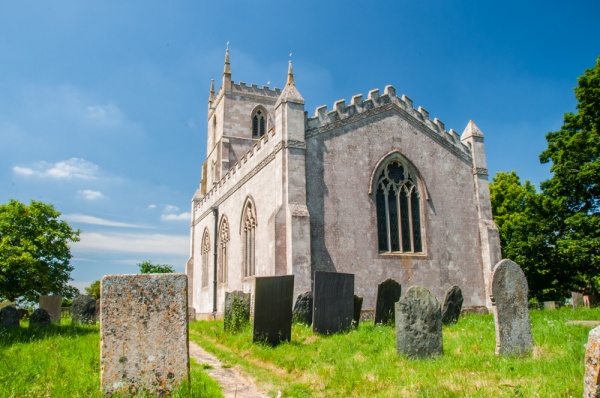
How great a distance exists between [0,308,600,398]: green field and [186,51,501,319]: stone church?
19.6 feet

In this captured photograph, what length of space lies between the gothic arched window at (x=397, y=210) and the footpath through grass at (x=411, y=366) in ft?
22.9

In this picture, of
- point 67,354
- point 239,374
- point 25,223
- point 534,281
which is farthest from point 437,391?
point 25,223

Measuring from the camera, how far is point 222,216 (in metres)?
24.8

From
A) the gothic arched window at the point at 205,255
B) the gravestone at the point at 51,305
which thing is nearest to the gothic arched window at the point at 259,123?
the gothic arched window at the point at 205,255

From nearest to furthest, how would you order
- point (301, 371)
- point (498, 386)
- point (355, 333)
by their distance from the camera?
point (498, 386)
point (301, 371)
point (355, 333)

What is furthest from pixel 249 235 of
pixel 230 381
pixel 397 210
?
pixel 230 381

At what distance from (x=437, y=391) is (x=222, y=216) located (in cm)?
1987

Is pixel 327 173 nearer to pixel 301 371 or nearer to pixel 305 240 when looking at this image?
pixel 305 240

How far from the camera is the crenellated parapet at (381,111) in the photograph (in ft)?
58.9

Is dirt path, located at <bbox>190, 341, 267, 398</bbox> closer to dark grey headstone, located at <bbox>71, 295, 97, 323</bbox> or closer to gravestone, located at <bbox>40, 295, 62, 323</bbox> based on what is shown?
dark grey headstone, located at <bbox>71, 295, 97, 323</bbox>

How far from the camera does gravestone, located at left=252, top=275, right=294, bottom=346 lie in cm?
1076

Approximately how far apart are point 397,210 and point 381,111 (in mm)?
4058

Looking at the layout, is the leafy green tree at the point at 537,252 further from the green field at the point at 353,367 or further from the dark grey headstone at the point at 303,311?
the dark grey headstone at the point at 303,311

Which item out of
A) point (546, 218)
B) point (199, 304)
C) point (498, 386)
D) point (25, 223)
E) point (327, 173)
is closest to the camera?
point (498, 386)
